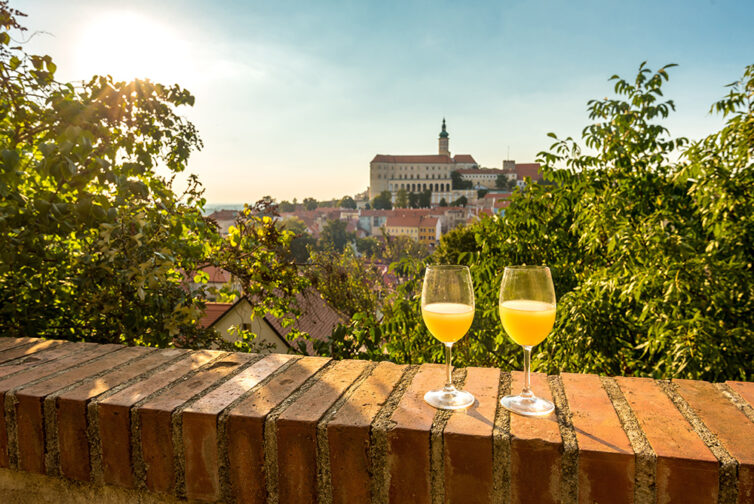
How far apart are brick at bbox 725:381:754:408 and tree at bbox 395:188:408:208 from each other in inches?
3160

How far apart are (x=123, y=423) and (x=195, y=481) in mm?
177

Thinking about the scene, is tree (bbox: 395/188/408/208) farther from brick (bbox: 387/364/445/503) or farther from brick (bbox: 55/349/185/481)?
brick (bbox: 387/364/445/503)

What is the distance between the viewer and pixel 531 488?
75 centimetres

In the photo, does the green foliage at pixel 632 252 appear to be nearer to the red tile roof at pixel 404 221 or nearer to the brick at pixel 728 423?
the brick at pixel 728 423

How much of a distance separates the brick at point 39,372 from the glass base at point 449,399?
870mm

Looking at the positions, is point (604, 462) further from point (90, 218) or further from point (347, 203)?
point (347, 203)

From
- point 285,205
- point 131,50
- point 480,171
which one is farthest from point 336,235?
point 480,171

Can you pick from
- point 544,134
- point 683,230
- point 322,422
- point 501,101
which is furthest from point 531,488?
point 501,101

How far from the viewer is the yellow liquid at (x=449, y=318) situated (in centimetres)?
100

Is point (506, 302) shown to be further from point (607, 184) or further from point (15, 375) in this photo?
point (607, 184)

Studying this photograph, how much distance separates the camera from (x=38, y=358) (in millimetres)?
1195

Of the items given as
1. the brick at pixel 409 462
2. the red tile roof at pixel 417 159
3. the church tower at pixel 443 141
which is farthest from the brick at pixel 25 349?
the church tower at pixel 443 141

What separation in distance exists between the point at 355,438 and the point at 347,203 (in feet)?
275

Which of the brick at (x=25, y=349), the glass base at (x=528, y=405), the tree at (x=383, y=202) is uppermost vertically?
the tree at (x=383, y=202)
